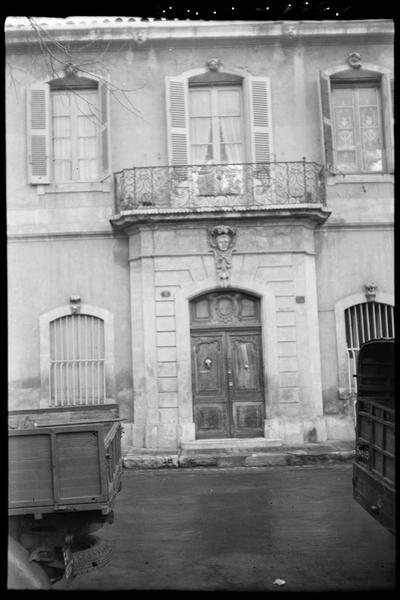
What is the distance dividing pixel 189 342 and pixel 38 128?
5542 millimetres

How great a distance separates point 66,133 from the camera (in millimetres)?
13398

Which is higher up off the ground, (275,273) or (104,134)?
(104,134)

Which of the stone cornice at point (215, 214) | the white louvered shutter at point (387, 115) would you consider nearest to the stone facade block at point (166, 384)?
the stone cornice at point (215, 214)

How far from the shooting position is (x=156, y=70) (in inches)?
522

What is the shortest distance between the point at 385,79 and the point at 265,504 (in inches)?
372

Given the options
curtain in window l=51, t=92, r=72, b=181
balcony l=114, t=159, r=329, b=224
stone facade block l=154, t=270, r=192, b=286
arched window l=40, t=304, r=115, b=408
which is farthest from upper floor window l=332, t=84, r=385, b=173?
Result: arched window l=40, t=304, r=115, b=408

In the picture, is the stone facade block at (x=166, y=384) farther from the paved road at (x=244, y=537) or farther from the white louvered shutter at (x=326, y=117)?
the white louvered shutter at (x=326, y=117)

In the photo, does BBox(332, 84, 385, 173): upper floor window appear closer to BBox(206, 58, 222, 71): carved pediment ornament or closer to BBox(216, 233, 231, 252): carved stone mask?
BBox(206, 58, 222, 71): carved pediment ornament

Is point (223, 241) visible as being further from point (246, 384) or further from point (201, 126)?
point (246, 384)

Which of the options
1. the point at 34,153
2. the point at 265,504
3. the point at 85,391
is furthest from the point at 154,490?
the point at 34,153

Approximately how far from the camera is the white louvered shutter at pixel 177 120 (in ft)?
42.9

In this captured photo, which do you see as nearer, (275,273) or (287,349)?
(287,349)

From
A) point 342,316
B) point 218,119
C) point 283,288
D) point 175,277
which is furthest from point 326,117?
point 175,277

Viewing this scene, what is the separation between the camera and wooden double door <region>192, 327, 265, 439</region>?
12.8 meters
